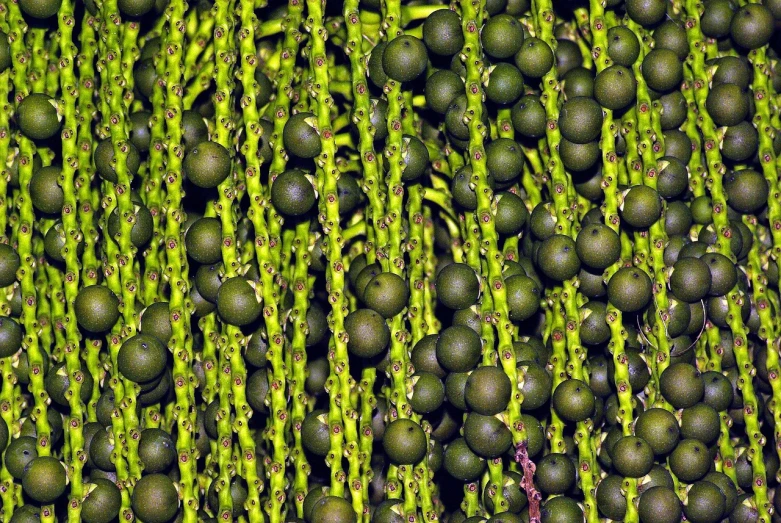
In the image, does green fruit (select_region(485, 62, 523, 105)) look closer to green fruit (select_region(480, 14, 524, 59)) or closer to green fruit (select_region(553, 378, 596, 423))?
green fruit (select_region(480, 14, 524, 59))

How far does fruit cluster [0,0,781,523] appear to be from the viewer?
1.84 m

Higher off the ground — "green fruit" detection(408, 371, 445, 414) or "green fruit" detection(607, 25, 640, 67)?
"green fruit" detection(607, 25, 640, 67)

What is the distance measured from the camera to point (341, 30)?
2102 mm

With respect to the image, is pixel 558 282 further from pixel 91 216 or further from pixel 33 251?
pixel 33 251

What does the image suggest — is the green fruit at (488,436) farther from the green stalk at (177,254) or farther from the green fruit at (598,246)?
the green stalk at (177,254)

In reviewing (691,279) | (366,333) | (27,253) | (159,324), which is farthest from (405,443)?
(27,253)

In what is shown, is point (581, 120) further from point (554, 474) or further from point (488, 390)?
point (554, 474)

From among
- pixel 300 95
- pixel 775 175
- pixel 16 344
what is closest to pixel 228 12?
pixel 300 95

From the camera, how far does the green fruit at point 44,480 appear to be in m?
1.82

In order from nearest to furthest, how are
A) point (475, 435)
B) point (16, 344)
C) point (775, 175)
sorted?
point (475, 435), point (16, 344), point (775, 175)

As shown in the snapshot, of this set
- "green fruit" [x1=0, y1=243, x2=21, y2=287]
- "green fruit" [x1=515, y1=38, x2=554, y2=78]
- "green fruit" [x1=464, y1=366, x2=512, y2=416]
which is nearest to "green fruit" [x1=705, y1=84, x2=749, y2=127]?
"green fruit" [x1=515, y1=38, x2=554, y2=78]

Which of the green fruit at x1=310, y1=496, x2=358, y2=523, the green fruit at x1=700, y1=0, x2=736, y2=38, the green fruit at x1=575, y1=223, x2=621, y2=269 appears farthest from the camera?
the green fruit at x1=700, y1=0, x2=736, y2=38

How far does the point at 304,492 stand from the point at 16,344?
0.62 m

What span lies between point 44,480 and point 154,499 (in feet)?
0.68
